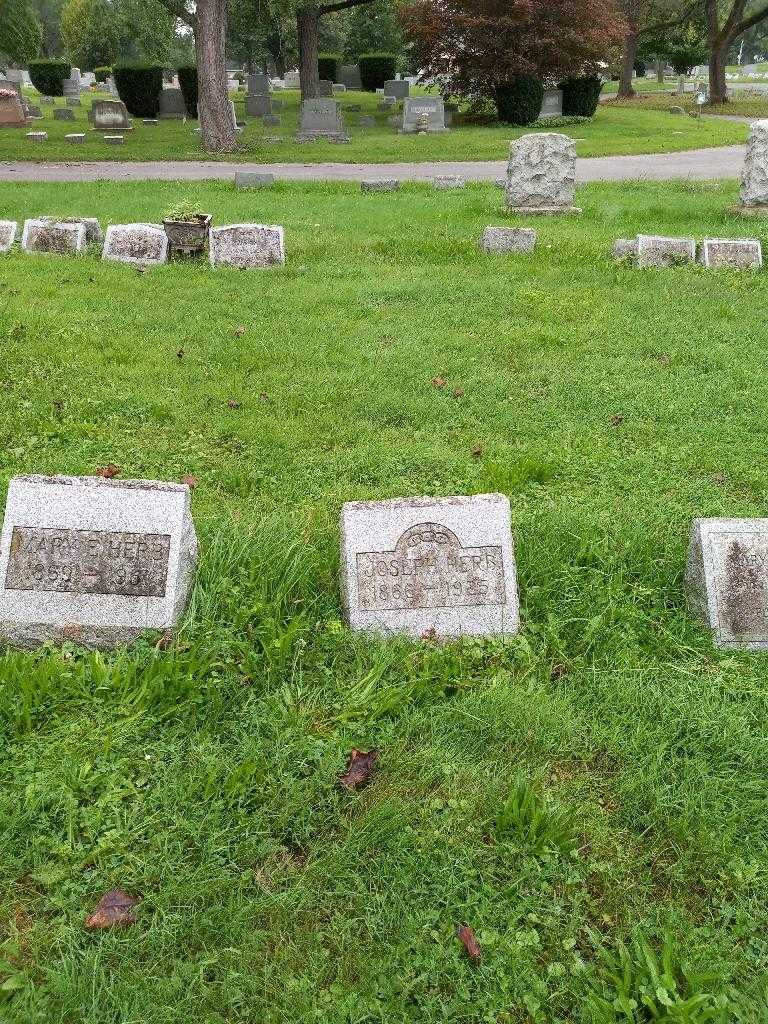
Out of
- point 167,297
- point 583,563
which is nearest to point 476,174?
point 167,297

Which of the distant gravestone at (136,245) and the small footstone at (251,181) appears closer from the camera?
the distant gravestone at (136,245)

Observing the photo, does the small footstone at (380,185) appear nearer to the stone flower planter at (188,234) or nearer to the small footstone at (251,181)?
the small footstone at (251,181)

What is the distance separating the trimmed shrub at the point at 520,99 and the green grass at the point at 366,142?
36.0 inches

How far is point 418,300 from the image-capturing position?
320 inches

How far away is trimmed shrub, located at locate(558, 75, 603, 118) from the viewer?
28.6 m

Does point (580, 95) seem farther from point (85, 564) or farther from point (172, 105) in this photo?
point (85, 564)

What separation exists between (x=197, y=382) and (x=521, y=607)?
11.4 feet

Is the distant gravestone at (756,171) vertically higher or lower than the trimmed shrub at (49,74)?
lower

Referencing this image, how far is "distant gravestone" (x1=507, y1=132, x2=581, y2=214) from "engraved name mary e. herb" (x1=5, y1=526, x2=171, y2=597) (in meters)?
11.0

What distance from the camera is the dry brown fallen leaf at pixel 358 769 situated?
278cm

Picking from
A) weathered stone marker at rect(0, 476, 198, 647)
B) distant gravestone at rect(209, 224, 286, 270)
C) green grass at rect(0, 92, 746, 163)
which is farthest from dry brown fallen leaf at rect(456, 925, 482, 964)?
green grass at rect(0, 92, 746, 163)

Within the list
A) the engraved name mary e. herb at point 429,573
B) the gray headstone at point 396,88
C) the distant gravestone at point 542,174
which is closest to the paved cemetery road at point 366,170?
the distant gravestone at point 542,174

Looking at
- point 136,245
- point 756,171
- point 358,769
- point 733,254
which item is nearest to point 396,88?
point 756,171

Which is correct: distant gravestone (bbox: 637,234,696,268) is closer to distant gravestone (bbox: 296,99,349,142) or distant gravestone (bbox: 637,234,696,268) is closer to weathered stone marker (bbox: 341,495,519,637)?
weathered stone marker (bbox: 341,495,519,637)
